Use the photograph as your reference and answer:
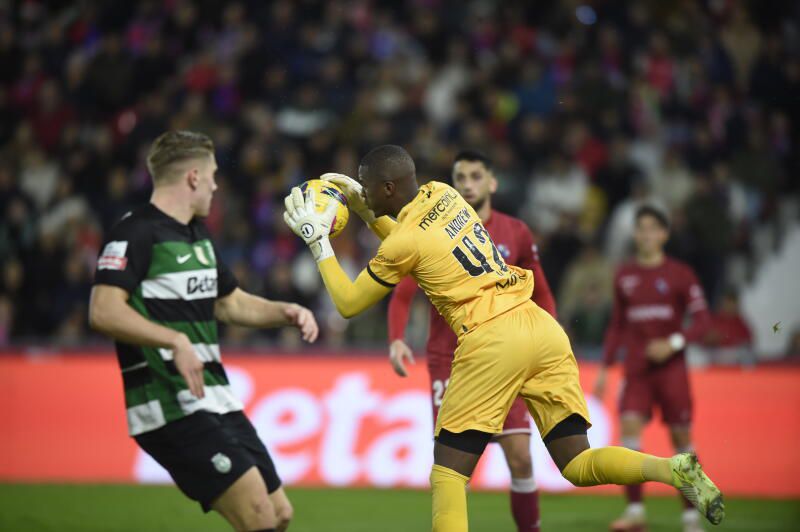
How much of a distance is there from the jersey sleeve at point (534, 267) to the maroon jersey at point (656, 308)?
2.23m

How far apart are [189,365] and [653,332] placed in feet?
18.5

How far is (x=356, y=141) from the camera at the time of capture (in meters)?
16.1

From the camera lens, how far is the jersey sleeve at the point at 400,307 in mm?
8023

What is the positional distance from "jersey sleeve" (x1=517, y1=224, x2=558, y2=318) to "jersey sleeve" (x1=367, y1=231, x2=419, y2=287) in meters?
2.05

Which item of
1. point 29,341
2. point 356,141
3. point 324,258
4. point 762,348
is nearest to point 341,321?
point 356,141

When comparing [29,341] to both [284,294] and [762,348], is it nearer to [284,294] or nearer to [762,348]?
[284,294]

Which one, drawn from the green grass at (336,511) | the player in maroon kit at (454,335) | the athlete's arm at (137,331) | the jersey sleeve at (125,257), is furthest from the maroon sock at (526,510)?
the jersey sleeve at (125,257)

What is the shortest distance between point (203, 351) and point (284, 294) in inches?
337

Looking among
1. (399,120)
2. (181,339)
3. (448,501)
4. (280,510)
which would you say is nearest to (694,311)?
(448,501)

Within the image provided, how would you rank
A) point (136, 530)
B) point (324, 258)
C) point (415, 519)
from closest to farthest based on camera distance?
point (324, 258) < point (136, 530) < point (415, 519)

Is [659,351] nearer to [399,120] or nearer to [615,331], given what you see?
[615,331]

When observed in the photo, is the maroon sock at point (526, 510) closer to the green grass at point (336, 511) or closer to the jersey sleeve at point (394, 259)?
the green grass at point (336, 511)

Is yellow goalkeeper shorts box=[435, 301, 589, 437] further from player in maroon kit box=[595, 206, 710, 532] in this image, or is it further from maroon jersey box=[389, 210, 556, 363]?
player in maroon kit box=[595, 206, 710, 532]

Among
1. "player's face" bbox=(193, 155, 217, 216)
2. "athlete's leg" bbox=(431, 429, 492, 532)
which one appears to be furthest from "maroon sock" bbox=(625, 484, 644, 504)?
"player's face" bbox=(193, 155, 217, 216)
